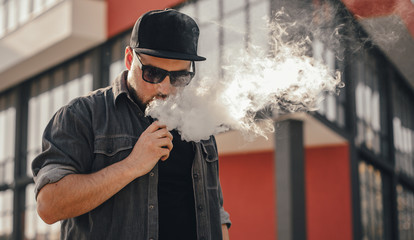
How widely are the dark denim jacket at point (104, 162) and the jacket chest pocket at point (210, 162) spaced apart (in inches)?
5.5

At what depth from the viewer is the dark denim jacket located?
72.3 inches

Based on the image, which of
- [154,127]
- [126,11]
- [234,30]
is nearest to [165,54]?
[154,127]

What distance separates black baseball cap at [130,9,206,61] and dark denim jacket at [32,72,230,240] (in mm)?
219

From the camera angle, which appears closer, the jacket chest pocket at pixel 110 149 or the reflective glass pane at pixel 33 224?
the jacket chest pocket at pixel 110 149

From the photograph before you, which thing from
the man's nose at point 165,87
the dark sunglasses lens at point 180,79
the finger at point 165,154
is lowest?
the finger at point 165,154

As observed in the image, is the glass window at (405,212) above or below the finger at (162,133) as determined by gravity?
below

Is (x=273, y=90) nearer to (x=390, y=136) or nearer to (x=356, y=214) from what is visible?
(x=356, y=214)

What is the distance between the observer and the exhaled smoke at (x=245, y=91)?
201 centimetres

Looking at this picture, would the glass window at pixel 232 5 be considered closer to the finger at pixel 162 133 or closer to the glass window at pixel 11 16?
the finger at pixel 162 133

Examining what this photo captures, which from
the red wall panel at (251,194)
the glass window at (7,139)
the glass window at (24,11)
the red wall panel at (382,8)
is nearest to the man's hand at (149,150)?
the red wall panel at (382,8)

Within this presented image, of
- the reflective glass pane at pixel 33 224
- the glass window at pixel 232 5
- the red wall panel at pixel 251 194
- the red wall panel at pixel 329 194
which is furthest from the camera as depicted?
the reflective glass pane at pixel 33 224

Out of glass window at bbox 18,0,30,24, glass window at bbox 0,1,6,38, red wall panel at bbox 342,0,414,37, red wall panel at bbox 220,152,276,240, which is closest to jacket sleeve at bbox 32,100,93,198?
red wall panel at bbox 342,0,414,37

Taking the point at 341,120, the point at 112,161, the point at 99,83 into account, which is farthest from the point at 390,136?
the point at 112,161

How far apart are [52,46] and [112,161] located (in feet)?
30.3
